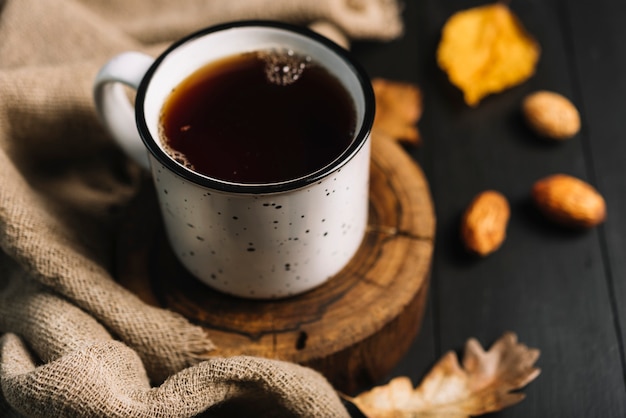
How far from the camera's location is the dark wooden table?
1.23 meters

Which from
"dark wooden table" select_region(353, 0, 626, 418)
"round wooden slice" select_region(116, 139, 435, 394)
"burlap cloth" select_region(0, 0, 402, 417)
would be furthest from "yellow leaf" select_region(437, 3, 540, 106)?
"round wooden slice" select_region(116, 139, 435, 394)

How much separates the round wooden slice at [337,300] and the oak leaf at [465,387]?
0.06 metres

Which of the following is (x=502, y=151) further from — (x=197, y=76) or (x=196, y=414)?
(x=196, y=414)

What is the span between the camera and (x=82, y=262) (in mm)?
1075

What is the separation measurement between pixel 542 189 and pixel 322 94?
0.50 metres

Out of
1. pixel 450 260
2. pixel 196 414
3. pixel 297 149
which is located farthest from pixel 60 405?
pixel 450 260

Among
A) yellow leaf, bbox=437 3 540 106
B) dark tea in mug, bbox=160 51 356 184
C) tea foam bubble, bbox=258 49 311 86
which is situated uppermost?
tea foam bubble, bbox=258 49 311 86

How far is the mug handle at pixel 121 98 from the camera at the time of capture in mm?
994

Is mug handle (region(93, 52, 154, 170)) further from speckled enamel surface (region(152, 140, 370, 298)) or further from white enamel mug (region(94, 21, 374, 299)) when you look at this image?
speckled enamel surface (region(152, 140, 370, 298))

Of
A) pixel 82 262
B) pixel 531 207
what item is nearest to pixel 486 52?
pixel 531 207

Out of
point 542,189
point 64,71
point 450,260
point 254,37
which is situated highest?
point 254,37

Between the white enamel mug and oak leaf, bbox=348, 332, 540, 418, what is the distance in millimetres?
188

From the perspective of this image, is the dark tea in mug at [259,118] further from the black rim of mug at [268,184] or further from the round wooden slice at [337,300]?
the round wooden slice at [337,300]

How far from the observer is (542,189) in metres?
1.36
